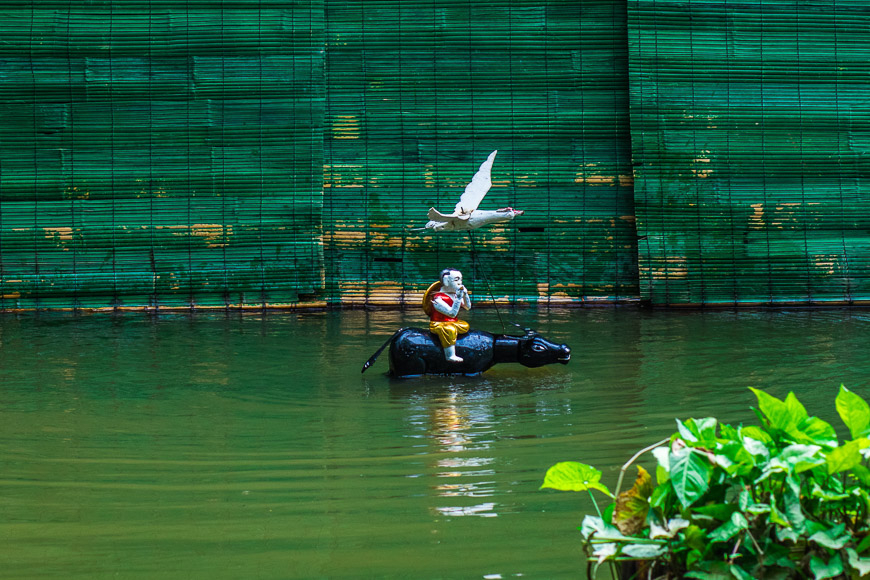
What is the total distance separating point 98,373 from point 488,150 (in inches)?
172

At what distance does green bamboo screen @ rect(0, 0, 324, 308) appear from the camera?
8594 millimetres

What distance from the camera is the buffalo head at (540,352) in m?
5.68

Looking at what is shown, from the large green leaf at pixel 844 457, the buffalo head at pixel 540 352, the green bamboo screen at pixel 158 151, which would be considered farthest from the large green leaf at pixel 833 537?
the green bamboo screen at pixel 158 151

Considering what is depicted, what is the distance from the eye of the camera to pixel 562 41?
28.6 feet

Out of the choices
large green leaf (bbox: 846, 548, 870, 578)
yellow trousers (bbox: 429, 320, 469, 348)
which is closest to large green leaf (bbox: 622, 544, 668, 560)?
large green leaf (bbox: 846, 548, 870, 578)

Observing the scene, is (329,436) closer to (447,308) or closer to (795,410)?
(447,308)

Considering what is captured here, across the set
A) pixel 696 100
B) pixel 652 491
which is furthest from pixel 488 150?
pixel 652 491

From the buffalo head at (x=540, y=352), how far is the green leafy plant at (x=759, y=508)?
3722 mm

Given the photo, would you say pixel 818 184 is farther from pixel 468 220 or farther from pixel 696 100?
pixel 468 220

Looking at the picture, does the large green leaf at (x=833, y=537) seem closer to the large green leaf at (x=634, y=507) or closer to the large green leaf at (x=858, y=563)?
the large green leaf at (x=858, y=563)

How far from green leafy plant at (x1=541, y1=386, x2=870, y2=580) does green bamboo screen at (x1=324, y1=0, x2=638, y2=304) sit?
22.2ft

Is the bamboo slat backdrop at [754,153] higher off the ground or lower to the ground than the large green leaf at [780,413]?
higher

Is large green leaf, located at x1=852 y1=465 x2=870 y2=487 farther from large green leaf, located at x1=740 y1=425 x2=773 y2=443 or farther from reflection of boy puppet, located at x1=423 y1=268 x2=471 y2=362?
reflection of boy puppet, located at x1=423 y1=268 x2=471 y2=362

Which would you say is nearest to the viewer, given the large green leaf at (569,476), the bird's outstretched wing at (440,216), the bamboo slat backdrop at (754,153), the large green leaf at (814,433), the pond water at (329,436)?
the large green leaf at (814,433)
